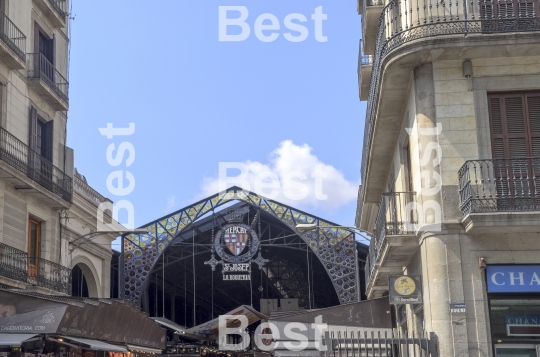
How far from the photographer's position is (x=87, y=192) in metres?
30.1

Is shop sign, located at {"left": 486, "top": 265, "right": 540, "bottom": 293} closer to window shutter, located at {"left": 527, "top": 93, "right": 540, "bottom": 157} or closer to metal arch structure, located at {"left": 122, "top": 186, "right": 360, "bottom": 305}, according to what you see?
window shutter, located at {"left": 527, "top": 93, "right": 540, "bottom": 157}

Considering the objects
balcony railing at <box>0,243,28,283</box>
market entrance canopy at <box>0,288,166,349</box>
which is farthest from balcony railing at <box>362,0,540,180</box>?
balcony railing at <box>0,243,28,283</box>

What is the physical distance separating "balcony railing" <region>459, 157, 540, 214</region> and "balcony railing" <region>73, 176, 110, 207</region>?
57.1 feet

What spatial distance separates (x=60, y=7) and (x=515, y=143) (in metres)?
17.0

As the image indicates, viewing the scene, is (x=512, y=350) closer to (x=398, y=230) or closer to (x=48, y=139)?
(x=398, y=230)

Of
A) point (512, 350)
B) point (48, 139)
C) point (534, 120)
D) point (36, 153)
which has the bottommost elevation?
point (512, 350)

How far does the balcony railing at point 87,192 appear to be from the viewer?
28730 mm

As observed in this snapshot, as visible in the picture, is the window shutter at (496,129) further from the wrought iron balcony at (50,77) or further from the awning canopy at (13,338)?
the wrought iron balcony at (50,77)

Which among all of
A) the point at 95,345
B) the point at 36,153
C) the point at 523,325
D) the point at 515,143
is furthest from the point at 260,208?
the point at 523,325

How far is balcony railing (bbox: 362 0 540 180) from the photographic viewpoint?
14268 mm

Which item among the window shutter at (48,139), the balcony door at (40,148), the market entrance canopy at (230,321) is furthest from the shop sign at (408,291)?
the market entrance canopy at (230,321)

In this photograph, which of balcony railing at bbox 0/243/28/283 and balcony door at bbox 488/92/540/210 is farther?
balcony railing at bbox 0/243/28/283

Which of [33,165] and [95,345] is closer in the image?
[95,345]

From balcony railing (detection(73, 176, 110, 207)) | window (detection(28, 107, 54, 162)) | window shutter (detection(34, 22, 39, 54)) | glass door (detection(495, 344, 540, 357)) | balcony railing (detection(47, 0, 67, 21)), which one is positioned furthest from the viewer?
balcony railing (detection(73, 176, 110, 207))
